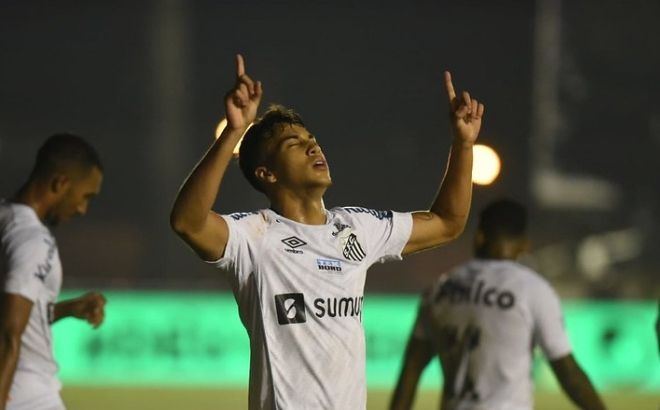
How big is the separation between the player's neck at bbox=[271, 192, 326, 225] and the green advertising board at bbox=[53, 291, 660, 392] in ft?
32.2

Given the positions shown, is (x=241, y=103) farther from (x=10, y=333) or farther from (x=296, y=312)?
(x=10, y=333)

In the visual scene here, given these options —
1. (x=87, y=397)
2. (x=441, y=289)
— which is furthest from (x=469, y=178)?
(x=87, y=397)

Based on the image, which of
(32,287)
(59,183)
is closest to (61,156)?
(59,183)

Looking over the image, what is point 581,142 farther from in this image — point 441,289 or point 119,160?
point 441,289

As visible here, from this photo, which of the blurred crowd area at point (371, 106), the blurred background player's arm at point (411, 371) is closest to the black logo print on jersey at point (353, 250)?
the blurred background player's arm at point (411, 371)

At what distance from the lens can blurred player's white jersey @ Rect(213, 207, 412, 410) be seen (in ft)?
16.6

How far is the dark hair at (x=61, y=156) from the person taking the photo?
633 centimetres

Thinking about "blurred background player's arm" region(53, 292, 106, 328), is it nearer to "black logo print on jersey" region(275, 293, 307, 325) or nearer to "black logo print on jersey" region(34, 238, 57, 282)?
"black logo print on jersey" region(34, 238, 57, 282)

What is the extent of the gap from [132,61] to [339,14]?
2.97 meters

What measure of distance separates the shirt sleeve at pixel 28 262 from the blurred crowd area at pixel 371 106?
35.4ft

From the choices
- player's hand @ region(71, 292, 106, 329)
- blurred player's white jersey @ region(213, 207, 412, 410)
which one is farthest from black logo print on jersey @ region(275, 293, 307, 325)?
player's hand @ region(71, 292, 106, 329)

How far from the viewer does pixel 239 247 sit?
5.08 metres

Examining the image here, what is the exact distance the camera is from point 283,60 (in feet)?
65.4

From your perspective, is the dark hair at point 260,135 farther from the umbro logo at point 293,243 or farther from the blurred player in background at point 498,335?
the blurred player in background at point 498,335
